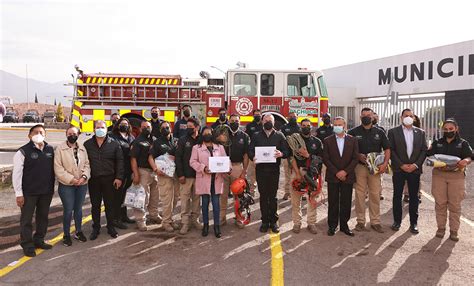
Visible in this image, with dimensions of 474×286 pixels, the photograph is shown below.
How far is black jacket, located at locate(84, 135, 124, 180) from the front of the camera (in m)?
5.98

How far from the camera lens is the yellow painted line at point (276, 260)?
14.9ft

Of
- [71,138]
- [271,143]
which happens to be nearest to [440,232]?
[271,143]

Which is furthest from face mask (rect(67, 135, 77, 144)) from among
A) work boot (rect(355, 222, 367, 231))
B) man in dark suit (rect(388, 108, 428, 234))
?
man in dark suit (rect(388, 108, 428, 234))

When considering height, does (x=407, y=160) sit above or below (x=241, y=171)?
above

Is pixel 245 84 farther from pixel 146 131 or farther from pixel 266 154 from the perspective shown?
pixel 266 154

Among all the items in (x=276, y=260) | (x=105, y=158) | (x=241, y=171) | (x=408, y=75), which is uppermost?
(x=408, y=75)

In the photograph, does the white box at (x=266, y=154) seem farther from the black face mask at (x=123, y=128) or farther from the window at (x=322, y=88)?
the window at (x=322, y=88)

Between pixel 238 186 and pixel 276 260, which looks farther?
pixel 238 186

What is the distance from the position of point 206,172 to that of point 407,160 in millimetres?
3264

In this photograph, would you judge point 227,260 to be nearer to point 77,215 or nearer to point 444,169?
point 77,215

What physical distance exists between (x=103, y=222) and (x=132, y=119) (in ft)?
15.1

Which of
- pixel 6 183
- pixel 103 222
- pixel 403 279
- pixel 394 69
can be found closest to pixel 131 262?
pixel 103 222

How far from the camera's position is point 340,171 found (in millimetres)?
6191

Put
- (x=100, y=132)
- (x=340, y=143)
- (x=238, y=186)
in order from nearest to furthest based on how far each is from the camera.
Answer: (x=100, y=132)
(x=340, y=143)
(x=238, y=186)
